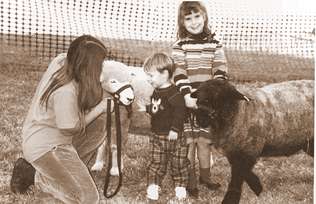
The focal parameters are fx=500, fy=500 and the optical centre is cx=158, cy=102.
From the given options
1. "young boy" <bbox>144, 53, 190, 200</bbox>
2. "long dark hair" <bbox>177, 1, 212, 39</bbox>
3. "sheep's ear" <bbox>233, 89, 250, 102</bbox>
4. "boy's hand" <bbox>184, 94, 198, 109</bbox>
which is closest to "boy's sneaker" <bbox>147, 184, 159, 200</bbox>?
"young boy" <bbox>144, 53, 190, 200</bbox>

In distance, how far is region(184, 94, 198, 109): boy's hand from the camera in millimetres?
2236

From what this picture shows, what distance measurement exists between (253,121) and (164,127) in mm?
413

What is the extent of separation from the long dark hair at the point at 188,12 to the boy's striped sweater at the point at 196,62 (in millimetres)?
29

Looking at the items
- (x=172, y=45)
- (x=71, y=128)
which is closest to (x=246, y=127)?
(x=172, y=45)

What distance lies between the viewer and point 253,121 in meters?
2.29

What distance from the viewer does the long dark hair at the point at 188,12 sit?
7.55 feet

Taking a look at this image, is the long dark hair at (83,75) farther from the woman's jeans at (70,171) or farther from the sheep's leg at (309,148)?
the sheep's leg at (309,148)

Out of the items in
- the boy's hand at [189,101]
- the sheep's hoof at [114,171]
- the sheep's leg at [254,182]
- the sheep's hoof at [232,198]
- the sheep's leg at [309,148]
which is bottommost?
the sheep's hoof at [232,198]

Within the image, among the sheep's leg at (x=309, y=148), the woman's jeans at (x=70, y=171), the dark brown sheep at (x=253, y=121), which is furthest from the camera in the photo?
the sheep's leg at (x=309, y=148)

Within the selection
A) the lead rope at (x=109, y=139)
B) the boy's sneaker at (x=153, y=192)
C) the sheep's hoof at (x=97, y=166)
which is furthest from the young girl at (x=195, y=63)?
the sheep's hoof at (x=97, y=166)

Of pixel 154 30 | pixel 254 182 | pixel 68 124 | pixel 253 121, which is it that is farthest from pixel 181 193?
pixel 154 30

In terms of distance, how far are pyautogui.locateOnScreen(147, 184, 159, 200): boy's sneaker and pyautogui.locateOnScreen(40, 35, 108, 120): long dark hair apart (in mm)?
450

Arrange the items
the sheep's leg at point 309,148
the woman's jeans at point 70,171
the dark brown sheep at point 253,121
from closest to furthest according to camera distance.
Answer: the woman's jeans at point 70,171 → the dark brown sheep at point 253,121 → the sheep's leg at point 309,148

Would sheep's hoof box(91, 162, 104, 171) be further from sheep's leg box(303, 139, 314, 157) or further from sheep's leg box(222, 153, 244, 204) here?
sheep's leg box(303, 139, 314, 157)
